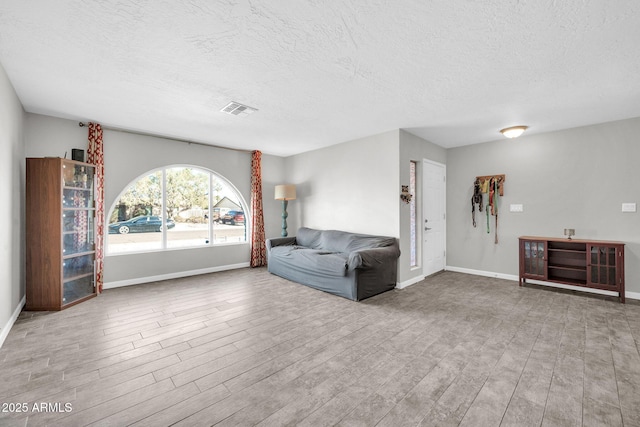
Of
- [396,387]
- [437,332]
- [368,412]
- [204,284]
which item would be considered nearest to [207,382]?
[368,412]

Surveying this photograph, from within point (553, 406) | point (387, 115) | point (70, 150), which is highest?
point (387, 115)

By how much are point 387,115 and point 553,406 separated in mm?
3342

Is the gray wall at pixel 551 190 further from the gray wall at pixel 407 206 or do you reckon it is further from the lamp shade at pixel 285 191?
the lamp shade at pixel 285 191

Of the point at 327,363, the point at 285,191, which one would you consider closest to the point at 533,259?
the point at 327,363

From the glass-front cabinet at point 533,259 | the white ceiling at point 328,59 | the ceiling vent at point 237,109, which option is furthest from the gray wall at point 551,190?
the ceiling vent at point 237,109

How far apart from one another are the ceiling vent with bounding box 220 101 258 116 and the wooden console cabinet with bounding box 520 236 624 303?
4768mm

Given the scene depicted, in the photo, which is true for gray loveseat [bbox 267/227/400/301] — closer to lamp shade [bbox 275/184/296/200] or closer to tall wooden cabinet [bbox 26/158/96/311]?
lamp shade [bbox 275/184/296/200]

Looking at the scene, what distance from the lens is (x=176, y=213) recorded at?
206 inches

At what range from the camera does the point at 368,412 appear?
5.58ft

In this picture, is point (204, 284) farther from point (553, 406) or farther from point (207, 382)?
point (553, 406)

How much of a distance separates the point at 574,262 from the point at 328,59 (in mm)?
4811

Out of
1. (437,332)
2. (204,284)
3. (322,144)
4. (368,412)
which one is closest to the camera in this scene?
(368,412)

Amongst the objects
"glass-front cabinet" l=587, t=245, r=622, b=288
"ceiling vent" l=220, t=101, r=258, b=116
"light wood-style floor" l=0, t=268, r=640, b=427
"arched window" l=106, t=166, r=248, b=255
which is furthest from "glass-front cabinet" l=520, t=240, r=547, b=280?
"arched window" l=106, t=166, r=248, b=255

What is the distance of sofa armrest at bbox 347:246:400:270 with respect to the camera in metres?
3.69
